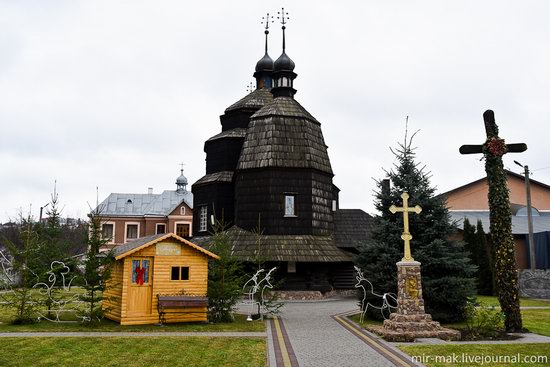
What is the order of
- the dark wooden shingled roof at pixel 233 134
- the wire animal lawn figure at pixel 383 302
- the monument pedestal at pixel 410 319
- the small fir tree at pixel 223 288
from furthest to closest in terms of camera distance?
the dark wooden shingled roof at pixel 233 134, the small fir tree at pixel 223 288, the wire animal lawn figure at pixel 383 302, the monument pedestal at pixel 410 319

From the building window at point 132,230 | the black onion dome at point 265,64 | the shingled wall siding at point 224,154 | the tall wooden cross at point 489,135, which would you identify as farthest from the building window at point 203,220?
the building window at point 132,230

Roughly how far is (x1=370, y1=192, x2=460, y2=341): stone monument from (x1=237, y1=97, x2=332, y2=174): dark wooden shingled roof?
41.2ft

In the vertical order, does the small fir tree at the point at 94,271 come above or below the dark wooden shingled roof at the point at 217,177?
below

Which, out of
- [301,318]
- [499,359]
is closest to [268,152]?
[301,318]

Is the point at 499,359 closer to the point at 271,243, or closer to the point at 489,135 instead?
the point at 489,135

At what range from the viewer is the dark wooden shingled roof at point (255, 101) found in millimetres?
31609

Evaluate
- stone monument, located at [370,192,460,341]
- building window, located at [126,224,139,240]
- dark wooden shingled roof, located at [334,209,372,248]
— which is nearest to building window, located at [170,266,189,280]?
stone monument, located at [370,192,460,341]

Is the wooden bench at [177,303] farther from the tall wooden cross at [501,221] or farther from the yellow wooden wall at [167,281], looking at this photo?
the tall wooden cross at [501,221]

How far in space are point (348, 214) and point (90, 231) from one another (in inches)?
759

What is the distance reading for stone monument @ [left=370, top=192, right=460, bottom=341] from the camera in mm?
12159

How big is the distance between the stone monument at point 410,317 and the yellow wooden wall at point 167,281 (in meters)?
5.81

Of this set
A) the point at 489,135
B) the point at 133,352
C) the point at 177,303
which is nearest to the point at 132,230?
the point at 177,303

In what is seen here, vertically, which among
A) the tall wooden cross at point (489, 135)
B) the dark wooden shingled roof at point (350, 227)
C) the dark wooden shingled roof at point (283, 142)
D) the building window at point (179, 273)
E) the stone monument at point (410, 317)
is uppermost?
the dark wooden shingled roof at point (283, 142)

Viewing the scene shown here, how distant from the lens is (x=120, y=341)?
11.3 metres
